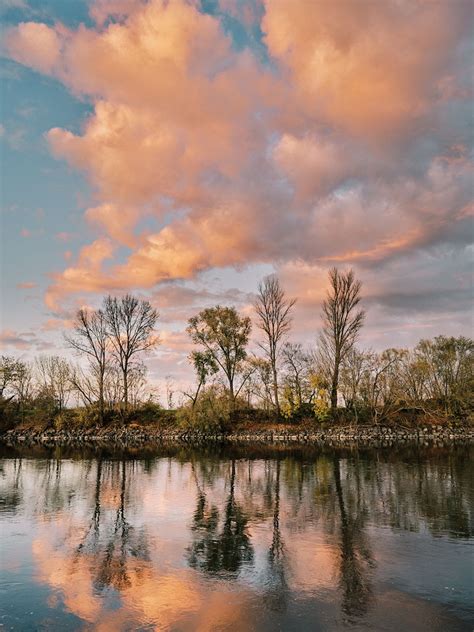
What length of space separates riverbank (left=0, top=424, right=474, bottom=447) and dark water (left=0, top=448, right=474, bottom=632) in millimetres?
23011

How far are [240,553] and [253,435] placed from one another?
119ft

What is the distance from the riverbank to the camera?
42500 millimetres

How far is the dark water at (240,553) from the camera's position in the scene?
7.16 metres

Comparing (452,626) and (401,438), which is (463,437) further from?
(452,626)

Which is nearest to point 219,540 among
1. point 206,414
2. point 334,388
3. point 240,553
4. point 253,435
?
point 240,553

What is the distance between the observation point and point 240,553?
9.95m

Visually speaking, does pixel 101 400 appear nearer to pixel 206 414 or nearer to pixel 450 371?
pixel 206 414

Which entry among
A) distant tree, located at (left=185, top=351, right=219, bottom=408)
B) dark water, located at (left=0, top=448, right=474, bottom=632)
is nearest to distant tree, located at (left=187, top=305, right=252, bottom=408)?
distant tree, located at (left=185, top=351, right=219, bottom=408)

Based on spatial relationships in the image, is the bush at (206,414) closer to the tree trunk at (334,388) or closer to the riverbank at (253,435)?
the riverbank at (253,435)

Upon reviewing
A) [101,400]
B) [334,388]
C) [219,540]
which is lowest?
[219,540]

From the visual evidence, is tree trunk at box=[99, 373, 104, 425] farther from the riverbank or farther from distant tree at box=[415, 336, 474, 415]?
distant tree at box=[415, 336, 474, 415]

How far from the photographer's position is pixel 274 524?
12266 mm

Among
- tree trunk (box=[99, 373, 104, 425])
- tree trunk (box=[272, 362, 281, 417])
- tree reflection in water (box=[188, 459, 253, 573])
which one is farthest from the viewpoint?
tree trunk (box=[99, 373, 104, 425])

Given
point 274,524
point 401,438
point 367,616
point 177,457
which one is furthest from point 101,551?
point 401,438
